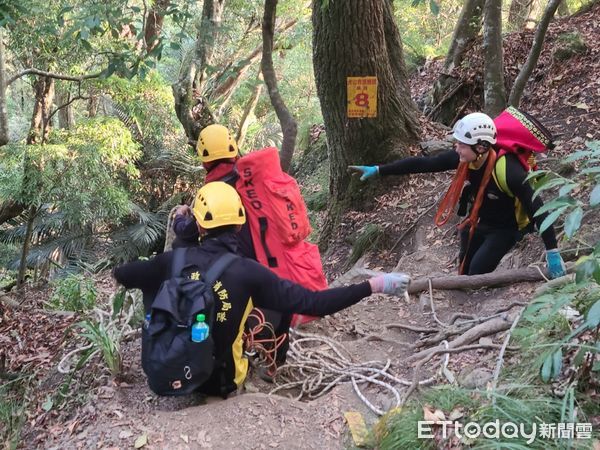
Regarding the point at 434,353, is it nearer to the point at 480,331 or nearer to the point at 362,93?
the point at 480,331

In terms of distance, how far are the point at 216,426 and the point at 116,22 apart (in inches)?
136

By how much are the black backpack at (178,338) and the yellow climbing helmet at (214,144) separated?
1.48m

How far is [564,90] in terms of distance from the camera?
314 inches

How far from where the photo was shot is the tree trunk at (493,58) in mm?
7051

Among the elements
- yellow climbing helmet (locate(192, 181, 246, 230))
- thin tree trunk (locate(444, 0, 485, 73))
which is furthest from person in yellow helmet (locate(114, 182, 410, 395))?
thin tree trunk (locate(444, 0, 485, 73))

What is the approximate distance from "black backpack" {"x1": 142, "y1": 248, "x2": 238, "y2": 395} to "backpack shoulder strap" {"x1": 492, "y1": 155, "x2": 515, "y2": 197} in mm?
2340

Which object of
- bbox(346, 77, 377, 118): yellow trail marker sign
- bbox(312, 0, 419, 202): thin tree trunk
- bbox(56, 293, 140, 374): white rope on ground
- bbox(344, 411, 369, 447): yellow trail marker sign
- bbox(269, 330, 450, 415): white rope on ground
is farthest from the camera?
bbox(346, 77, 377, 118): yellow trail marker sign

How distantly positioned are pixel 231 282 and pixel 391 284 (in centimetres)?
95

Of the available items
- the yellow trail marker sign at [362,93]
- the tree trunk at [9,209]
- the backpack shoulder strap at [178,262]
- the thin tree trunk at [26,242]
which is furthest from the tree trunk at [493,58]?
the tree trunk at [9,209]

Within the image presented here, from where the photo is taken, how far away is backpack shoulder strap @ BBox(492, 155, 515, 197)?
426 cm

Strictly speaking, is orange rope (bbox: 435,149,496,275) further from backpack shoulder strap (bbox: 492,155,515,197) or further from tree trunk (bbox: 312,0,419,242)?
tree trunk (bbox: 312,0,419,242)

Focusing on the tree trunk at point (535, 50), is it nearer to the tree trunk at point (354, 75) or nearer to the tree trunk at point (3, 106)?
the tree trunk at point (354, 75)

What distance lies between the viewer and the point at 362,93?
6.89 m

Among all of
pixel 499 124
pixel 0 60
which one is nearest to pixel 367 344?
pixel 499 124
